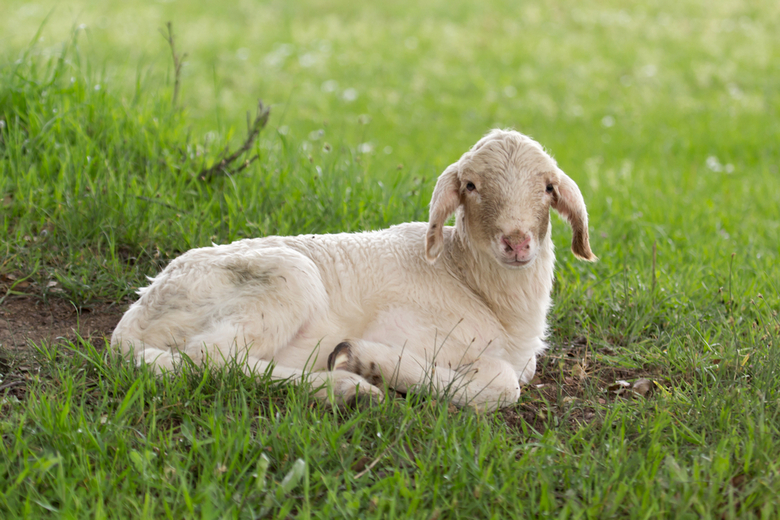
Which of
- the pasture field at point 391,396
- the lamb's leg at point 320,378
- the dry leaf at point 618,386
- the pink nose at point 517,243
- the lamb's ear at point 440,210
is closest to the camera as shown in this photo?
the pasture field at point 391,396

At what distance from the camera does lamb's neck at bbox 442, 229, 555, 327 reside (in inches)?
132

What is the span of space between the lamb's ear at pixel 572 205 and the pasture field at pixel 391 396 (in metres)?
0.69

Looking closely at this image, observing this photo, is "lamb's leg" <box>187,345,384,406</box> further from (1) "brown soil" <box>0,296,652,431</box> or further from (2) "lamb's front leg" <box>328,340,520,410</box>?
(1) "brown soil" <box>0,296,652,431</box>

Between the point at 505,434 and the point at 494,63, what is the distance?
471 inches

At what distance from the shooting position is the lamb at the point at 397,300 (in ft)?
9.80

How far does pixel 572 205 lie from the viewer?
10.5ft

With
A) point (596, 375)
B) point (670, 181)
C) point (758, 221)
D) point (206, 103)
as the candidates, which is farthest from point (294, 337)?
point (206, 103)

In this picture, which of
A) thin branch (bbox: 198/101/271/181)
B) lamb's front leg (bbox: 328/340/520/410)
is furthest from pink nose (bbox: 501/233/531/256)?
thin branch (bbox: 198/101/271/181)

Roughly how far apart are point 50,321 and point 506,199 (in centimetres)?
250

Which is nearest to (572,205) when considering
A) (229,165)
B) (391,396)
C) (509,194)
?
(509,194)

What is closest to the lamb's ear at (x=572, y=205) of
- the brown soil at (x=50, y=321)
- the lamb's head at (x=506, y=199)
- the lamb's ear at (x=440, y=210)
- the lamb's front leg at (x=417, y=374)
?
the lamb's head at (x=506, y=199)

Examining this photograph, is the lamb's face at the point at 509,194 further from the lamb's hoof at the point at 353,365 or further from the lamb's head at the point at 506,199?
the lamb's hoof at the point at 353,365

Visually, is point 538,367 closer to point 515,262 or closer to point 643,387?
point 643,387

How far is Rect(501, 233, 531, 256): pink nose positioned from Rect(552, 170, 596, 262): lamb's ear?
33 cm
